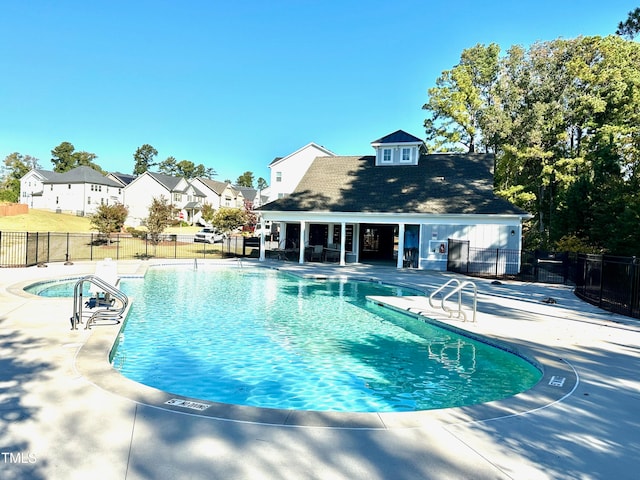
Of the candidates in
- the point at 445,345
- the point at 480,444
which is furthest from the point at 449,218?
the point at 480,444

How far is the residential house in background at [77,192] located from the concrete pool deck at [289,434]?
199 ft

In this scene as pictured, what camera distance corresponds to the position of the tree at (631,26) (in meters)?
25.8

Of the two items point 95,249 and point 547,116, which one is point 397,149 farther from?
point 95,249

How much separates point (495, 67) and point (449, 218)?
20.7 meters

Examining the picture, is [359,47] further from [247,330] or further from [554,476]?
[554,476]

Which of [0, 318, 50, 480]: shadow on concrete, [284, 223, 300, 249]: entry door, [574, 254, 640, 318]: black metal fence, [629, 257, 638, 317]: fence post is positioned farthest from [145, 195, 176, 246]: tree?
[629, 257, 638, 317]: fence post

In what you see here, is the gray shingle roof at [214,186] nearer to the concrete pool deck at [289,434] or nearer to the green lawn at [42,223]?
the green lawn at [42,223]

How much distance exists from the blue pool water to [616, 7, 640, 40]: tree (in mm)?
26950

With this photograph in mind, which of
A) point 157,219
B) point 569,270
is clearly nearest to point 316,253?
point 157,219

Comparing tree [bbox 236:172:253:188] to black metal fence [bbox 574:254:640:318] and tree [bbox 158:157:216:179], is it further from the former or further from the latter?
black metal fence [bbox 574:254:640:318]

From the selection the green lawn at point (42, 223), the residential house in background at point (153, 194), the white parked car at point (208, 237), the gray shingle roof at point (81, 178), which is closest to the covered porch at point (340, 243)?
the white parked car at point (208, 237)

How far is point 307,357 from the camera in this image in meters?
8.20

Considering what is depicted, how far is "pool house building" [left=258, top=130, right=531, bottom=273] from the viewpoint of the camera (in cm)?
2247

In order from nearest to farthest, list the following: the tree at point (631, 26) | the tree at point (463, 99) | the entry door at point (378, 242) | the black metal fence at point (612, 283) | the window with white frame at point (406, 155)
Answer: the black metal fence at point (612, 283)
the tree at point (631, 26)
the window with white frame at point (406, 155)
the entry door at point (378, 242)
the tree at point (463, 99)
